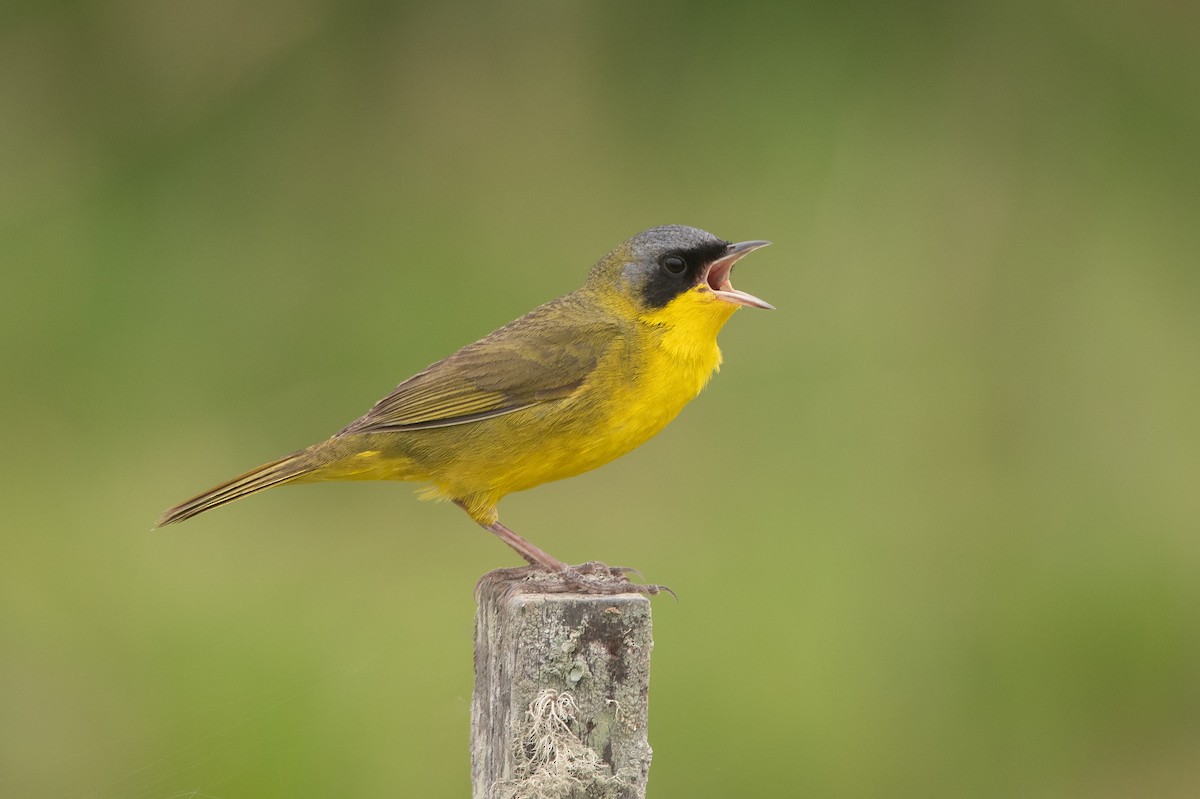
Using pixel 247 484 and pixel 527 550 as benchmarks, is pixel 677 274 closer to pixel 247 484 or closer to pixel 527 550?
pixel 527 550

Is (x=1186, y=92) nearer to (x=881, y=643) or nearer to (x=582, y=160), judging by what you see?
(x=582, y=160)

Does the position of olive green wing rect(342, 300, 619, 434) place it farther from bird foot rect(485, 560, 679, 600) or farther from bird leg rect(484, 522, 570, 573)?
bird foot rect(485, 560, 679, 600)

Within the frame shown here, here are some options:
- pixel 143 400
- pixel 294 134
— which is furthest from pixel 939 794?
pixel 294 134

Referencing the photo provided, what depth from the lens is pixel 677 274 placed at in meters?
5.08

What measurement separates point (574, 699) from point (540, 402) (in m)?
1.68

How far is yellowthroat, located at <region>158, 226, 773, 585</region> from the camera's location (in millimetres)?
4715

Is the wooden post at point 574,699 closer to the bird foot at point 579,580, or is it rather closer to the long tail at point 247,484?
the bird foot at point 579,580

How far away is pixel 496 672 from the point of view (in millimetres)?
3379

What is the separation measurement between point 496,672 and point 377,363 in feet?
16.0

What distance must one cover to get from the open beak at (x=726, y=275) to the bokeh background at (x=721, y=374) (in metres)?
1.97

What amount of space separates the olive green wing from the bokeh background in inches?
62.6

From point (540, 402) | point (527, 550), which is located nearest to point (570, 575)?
point (527, 550)

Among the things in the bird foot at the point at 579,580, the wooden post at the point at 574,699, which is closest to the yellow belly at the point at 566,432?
the bird foot at the point at 579,580

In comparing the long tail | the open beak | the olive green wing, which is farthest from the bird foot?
the open beak
